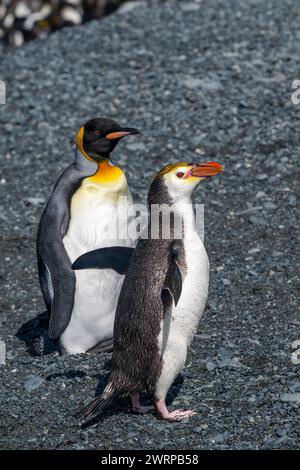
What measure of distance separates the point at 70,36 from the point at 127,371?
22.4ft

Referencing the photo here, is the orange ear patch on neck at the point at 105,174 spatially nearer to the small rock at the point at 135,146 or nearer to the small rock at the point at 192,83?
the small rock at the point at 135,146

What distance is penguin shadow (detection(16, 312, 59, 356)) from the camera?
555cm

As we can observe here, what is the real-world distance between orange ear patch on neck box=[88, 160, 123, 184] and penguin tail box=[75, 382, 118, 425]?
4.81 ft

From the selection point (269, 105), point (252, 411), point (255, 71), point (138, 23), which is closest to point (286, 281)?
point (252, 411)

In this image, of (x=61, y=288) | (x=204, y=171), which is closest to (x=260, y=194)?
(x=61, y=288)

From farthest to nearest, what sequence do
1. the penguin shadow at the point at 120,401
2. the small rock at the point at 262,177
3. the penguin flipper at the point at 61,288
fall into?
the small rock at the point at 262,177 < the penguin flipper at the point at 61,288 < the penguin shadow at the point at 120,401

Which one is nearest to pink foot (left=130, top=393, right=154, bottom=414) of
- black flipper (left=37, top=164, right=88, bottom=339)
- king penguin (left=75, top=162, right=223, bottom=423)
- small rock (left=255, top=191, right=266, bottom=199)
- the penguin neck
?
king penguin (left=75, top=162, right=223, bottom=423)

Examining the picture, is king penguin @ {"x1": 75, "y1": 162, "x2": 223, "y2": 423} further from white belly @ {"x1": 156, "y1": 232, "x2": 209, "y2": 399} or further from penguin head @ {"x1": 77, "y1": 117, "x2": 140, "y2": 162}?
penguin head @ {"x1": 77, "y1": 117, "x2": 140, "y2": 162}

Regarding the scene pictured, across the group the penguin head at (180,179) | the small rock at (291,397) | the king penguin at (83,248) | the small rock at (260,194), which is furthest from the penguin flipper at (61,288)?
the small rock at (260,194)

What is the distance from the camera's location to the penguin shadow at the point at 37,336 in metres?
5.55

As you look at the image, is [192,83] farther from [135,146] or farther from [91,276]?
[91,276]

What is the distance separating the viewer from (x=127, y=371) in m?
4.46

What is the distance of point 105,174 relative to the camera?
561 cm
